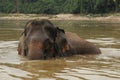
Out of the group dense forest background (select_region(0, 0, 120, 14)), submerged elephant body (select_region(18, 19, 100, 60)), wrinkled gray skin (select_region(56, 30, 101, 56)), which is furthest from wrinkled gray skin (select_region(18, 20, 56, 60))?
dense forest background (select_region(0, 0, 120, 14))

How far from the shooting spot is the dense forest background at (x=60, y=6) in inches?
2920

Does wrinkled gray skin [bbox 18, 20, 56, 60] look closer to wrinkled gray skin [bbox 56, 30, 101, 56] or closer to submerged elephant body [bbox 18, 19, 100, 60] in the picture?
submerged elephant body [bbox 18, 19, 100, 60]

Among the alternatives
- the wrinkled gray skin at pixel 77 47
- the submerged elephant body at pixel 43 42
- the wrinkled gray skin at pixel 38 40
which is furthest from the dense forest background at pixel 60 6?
the wrinkled gray skin at pixel 38 40

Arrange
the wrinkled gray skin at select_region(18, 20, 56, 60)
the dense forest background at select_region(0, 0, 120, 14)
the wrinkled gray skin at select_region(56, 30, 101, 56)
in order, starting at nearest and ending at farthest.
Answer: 1. the wrinkled gray skin at select_region(18, 20, 56, 60)
2. the wrinkled gray skin at select_region(56, 30, 101, 56)
3. the dense forest background at select_region(0, 0, 120, 14)

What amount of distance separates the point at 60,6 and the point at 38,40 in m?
83.4

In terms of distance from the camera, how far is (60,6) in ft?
Answer: 301

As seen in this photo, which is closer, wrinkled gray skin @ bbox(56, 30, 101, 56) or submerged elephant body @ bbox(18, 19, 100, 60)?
submerged elephant body @ bbox(18, 19, 100, 60)

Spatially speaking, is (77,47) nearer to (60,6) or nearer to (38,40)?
(38,40)

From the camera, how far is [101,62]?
344 inches

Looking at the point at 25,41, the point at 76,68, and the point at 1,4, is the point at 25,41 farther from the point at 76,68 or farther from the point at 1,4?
the point at 1,4

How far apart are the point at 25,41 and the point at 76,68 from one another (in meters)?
2.12

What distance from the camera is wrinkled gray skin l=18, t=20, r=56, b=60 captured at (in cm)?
879

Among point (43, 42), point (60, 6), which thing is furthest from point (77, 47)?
point (60, 6)

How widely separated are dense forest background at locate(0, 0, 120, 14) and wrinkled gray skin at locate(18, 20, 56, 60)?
59538 mm
